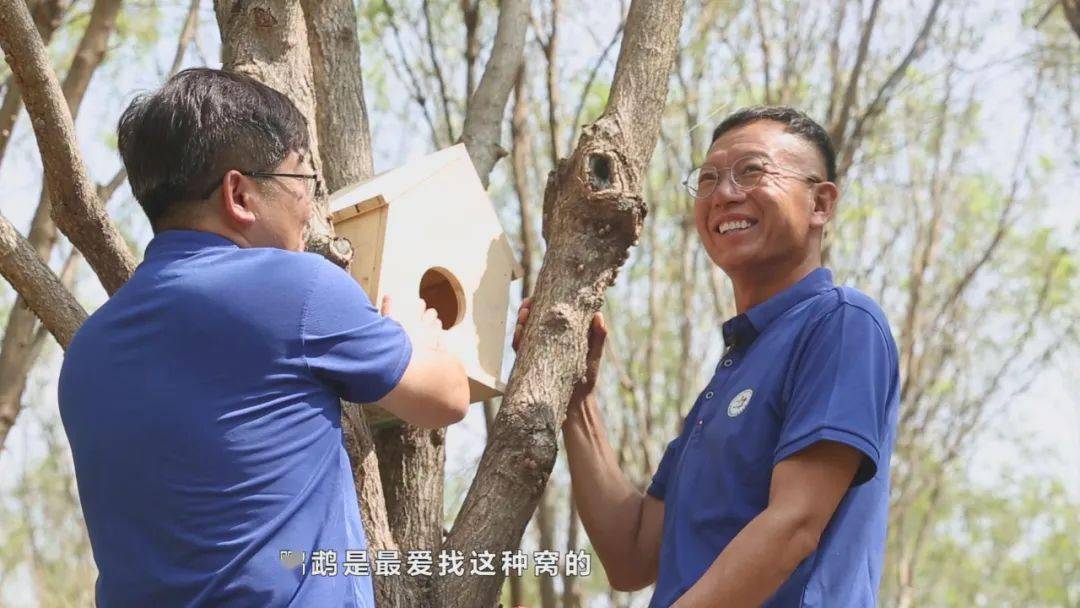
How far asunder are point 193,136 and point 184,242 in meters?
0.20

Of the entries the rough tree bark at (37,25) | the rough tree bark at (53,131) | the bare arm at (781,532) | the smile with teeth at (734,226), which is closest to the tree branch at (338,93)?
the rough tree bark at (53,131)

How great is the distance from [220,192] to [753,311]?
128cm

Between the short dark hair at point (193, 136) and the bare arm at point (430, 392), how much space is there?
480mm

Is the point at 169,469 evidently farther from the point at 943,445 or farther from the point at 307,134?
the point at 943,445

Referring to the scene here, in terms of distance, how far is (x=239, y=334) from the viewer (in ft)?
7.66

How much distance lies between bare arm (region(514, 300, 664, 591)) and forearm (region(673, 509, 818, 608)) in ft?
2.33

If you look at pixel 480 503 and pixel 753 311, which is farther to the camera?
pixel 753 311

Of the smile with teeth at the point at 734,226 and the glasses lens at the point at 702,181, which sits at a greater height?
the glasses lens at the point at 702,181

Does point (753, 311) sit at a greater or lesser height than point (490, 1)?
lesser

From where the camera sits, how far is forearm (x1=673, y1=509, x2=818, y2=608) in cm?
255

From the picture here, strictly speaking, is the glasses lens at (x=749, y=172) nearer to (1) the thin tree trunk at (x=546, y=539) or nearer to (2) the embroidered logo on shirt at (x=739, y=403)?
(2) the embroidered logo on shirt at (x=739, y=403)

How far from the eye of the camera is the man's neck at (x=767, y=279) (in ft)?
10.5

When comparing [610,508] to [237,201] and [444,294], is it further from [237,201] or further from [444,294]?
[237,201]

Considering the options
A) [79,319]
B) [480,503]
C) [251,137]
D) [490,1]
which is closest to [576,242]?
[480,503]
